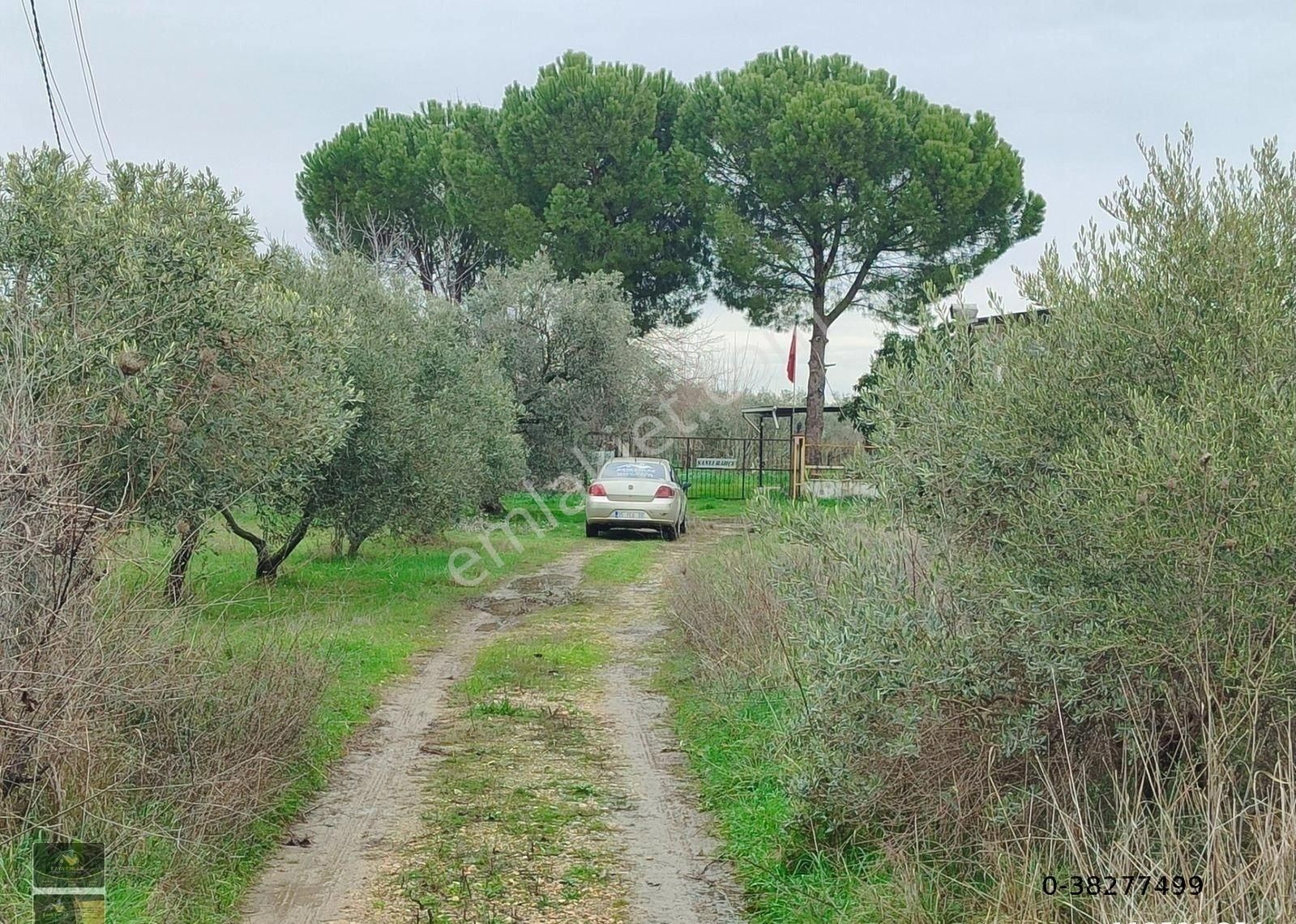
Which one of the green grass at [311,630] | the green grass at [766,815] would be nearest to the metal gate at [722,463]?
the green grass at [311,630]

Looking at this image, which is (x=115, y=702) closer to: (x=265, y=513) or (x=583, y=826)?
(x=583, y=826)

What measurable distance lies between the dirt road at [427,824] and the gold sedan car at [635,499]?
992 cm

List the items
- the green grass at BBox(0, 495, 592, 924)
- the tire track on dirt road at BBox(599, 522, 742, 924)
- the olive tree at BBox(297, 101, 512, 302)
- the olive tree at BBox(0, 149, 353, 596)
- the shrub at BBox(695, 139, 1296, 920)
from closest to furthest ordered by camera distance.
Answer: the shrub at BBox(695, 139, 1296, 920)
the green grass at BBox(0, 495, 592, 924)
the tire track on dirt road at BBox(599, 522, 742, 924)
the olive tree at BBox(0, 149, 353, 596)
the olive tree at BBox(297, 101, 512, 302)

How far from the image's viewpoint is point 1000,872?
4227 mm

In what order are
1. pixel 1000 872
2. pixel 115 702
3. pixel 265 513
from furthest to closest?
pixel 265 513, pixel 115 702, pixel 1000 872

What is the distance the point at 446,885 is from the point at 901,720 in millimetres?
2181

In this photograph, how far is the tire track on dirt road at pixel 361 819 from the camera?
197 inches

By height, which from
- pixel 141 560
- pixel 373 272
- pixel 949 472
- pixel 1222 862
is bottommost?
pixel 1222 862

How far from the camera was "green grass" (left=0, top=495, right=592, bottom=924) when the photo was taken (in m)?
Result: 4.77

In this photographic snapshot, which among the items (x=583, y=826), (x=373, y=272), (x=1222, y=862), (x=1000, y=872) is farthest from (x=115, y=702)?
(x=373, y=272)

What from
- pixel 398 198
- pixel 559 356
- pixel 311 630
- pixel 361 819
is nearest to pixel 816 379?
pixel 559 356

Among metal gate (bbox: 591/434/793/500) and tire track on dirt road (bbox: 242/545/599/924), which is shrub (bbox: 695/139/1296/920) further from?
metal gate (bbox: 591/434/793/500)

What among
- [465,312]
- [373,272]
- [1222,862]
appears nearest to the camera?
[1222,862]

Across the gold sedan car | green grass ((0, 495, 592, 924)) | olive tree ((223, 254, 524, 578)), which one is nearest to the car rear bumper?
the gold sedan car
